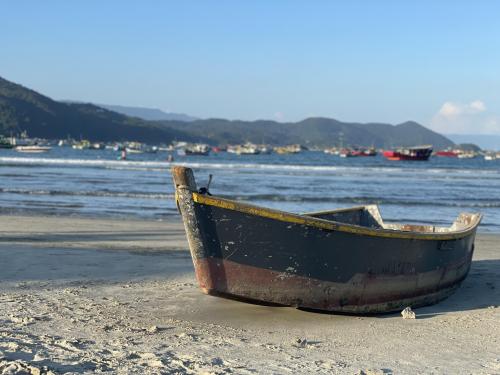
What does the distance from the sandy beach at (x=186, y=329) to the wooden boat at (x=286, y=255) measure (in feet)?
0.92

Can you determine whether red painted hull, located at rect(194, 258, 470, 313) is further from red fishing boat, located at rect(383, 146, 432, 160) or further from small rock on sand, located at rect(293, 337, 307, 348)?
red fishing boat, located at rect(383, 146, 432, 160)

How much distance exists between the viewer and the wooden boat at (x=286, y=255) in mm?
8242

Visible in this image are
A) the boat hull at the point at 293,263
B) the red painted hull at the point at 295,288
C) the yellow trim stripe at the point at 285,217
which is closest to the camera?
the yellow trim stripe at the point at 285,217

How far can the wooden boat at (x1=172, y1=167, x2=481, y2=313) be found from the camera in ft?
27.0

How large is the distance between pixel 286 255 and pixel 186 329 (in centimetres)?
145

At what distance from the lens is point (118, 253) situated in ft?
42.3

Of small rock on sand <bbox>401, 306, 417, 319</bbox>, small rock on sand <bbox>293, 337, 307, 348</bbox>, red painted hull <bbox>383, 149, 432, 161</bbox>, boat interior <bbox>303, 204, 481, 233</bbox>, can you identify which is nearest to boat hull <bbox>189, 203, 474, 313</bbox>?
small rock on sand <bbox>401, 306, 417, 319</bbox>

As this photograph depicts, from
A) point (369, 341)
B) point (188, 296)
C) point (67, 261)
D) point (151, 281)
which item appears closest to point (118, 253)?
point (67, 261)

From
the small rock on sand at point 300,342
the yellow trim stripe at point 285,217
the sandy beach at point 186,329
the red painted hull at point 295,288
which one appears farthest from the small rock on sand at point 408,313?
the small rock on sand at point 300,342

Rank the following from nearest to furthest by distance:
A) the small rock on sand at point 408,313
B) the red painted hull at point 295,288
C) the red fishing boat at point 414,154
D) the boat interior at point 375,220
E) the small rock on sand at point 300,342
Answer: the small rock on sand at point 300,342, the red painted hull at point 295,288, the small rock on sand at point 408,313, the boat interior at point 375,220, the red fishing boat at point 414,154

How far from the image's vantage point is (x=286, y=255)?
8391mm

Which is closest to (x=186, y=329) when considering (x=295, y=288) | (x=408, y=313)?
(x=295, y=288)

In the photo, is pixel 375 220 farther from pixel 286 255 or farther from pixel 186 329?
pixel 186 329

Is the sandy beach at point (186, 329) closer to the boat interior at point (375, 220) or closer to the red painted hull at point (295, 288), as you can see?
the red painted hull at point (295, 288)
